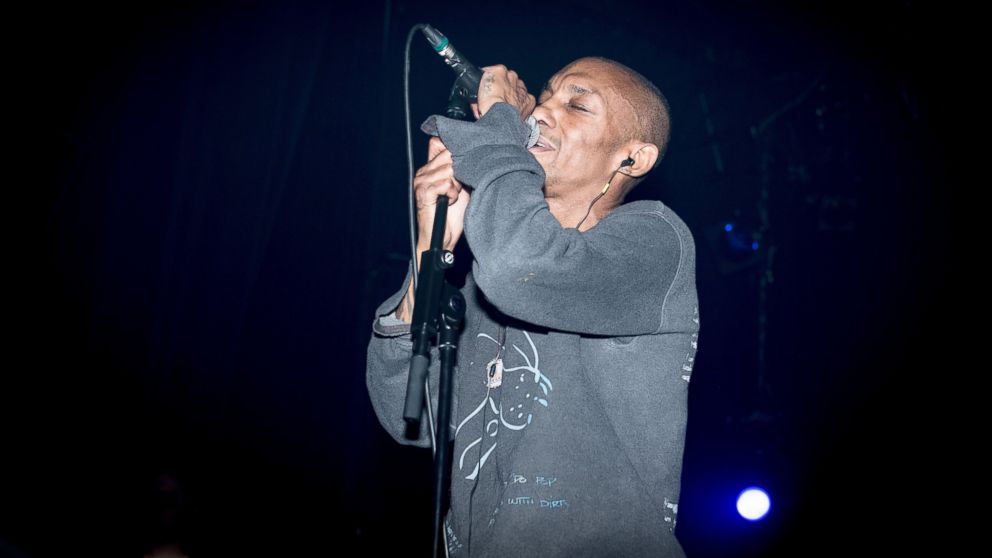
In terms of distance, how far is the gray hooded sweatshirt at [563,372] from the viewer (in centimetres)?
156

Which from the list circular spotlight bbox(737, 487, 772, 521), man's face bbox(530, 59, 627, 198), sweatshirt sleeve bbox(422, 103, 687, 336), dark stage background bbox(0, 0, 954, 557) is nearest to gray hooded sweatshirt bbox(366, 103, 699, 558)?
sweatshirt sleeve bbox(422, 103, 687, 336)

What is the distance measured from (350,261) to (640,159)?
253 cm

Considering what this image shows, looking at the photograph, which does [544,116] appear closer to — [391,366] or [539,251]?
[539,251]

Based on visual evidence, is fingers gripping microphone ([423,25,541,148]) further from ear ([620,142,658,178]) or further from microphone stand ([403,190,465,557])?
ear ([620,142,658,178])

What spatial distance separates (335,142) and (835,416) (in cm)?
396

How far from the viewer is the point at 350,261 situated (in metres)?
4.37

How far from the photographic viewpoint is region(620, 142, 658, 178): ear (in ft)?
7.45

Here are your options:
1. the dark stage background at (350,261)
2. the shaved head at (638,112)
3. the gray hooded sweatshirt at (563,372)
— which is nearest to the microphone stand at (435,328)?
the gray hooded sweatshirt at (563,372)

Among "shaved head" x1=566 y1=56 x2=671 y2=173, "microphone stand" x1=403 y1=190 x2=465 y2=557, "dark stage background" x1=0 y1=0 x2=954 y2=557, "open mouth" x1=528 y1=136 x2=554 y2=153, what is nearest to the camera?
"microphone stand" x1=403 y1=190 x2=465 y2=557

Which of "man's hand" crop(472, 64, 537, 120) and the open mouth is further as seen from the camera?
the open mouth

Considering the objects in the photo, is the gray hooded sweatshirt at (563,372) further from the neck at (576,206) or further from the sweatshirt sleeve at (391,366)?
the neck at (576,206)

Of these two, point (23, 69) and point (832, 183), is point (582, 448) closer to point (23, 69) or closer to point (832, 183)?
point (23, 69)

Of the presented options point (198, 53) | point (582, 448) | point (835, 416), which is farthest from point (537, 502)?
point (835, 416)

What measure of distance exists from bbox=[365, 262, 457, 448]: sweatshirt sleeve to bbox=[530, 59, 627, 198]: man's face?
576 mm
